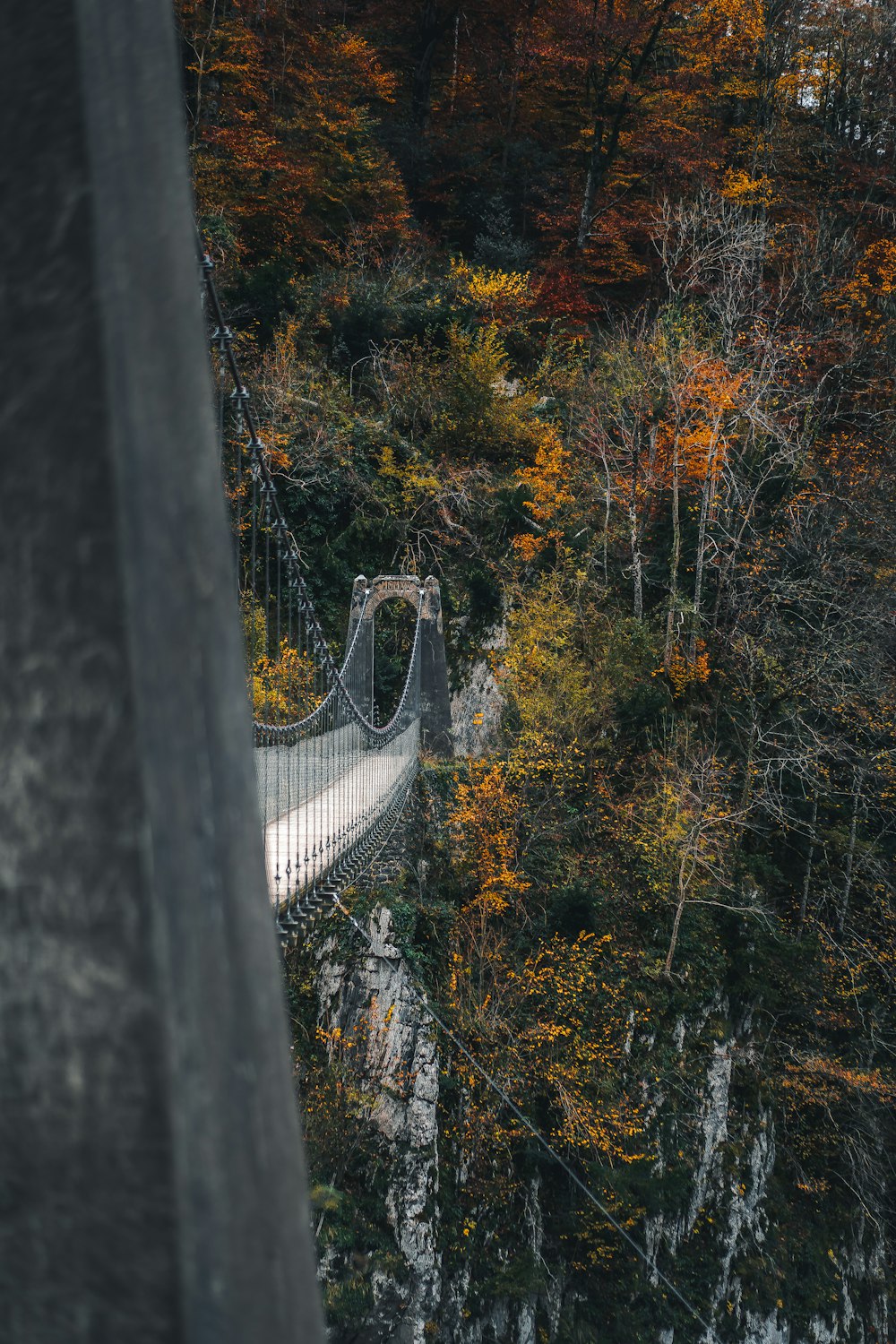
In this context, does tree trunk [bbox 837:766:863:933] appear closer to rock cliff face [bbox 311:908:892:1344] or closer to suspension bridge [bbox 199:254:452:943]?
rock cliff face [bbox 311:908:892:1344]

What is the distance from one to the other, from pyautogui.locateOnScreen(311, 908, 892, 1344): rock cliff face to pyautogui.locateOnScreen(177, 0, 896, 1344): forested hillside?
0.04m

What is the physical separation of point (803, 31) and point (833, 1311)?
61.6ft

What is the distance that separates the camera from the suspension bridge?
4312 mm

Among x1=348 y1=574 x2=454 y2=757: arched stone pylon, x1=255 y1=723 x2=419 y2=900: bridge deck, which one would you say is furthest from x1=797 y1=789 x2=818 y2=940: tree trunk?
x1=255 y1=723 x2=419 y2=900: bridge deck

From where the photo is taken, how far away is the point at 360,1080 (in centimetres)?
930

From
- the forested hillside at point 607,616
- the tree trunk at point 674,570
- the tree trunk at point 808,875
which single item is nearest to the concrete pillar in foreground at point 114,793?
the forested hillside at point 607,616

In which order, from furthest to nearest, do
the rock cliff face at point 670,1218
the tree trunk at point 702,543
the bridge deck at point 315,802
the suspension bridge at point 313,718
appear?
1. the tree trunk at point 702,543
2. the rock cliff face at point 670,1218
3. the bridge deck at point 315,802
4. the suspension bridge at point 313,718

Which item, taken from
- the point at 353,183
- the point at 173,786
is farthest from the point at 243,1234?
the point at 353,183

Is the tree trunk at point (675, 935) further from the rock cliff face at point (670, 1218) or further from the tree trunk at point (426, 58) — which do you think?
the tree trunk at point (426, 58)

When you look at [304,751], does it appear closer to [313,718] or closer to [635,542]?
[313,718]

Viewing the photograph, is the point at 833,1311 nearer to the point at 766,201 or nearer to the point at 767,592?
the point at 767,592

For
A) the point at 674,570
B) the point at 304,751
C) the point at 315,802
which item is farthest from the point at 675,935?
the point at 304,751

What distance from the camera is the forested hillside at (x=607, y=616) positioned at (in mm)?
9516

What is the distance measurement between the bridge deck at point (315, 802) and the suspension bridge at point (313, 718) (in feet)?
0.05
